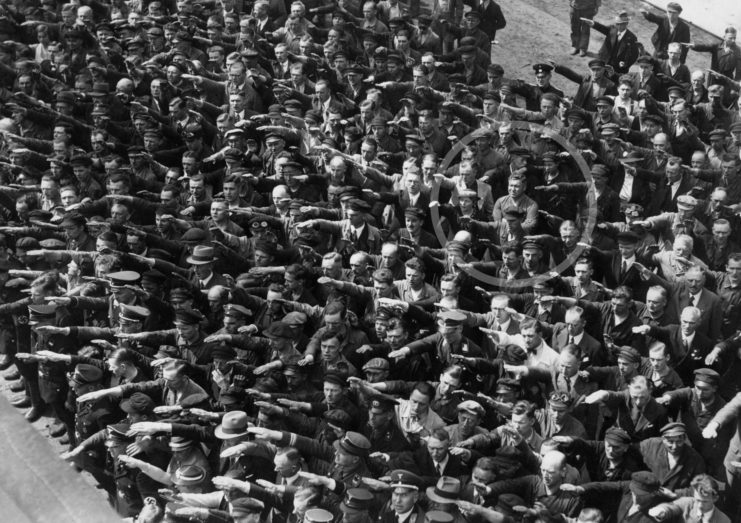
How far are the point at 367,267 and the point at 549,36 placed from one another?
1150cm

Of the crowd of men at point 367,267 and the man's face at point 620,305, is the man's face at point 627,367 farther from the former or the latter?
the man's face at point 620,305

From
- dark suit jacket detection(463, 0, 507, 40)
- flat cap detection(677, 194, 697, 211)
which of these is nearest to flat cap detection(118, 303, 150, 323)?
flat cap detection(677, 194, 697, 211)

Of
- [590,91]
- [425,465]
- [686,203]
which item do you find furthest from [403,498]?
[590,91]

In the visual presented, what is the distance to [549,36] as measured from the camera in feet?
72.1

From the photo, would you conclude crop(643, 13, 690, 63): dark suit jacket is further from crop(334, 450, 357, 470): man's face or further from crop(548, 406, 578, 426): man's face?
crop(334, 450, 357, 470): man's face

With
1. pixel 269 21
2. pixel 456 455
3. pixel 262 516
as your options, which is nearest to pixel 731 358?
pixel 456 455

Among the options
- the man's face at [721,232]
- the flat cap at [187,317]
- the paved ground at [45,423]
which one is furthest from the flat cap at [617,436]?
the paved ground at [45,423]

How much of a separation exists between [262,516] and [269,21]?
40.3 ft

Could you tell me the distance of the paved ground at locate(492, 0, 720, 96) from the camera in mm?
20781

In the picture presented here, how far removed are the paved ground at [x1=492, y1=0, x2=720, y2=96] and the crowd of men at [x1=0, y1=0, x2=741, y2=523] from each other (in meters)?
1.78

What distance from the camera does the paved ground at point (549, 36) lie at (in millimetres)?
20781

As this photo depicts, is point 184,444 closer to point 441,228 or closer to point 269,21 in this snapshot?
point 441,228

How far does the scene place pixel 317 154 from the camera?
15.2 metres

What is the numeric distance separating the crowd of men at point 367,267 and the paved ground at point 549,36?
1.78 m
